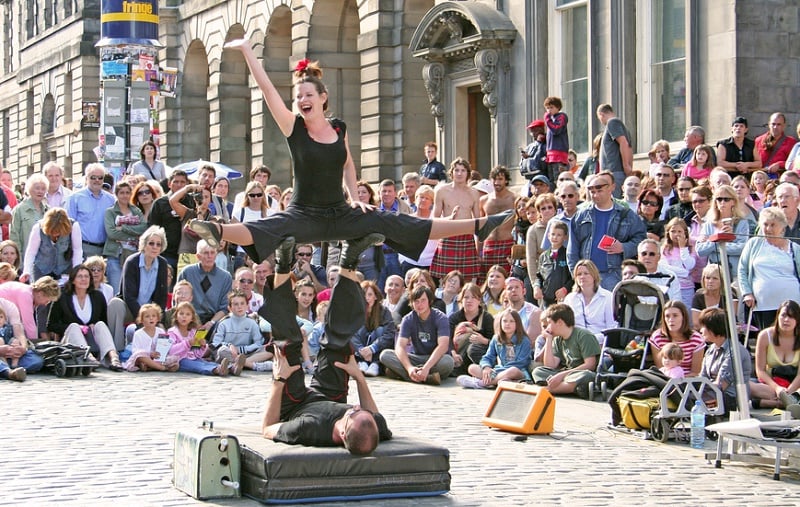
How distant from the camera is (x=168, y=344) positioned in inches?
596

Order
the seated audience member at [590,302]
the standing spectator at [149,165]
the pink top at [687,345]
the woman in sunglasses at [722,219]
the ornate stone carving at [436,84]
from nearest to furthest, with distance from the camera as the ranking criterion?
the pink top at [687,345]
the woman in sunglasses at [722,219]
the seated audience member at [590,302]
the standing spectator at [149,165]
the ornate stone carving at [436,84]

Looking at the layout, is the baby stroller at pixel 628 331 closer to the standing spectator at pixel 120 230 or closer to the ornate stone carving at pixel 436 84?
the standing spectator at pixel 120 230

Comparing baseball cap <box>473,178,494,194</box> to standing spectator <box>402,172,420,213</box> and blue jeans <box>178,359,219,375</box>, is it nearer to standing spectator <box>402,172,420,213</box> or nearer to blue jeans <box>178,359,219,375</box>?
standing spectator <box>402,172,420,213</box>

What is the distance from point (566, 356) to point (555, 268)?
1705 millimetres

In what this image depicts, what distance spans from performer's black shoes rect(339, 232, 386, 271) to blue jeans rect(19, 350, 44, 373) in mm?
6097

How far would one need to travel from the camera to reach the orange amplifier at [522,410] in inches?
427

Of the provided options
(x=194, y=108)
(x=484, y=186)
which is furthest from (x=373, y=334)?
(x=194, y=108)

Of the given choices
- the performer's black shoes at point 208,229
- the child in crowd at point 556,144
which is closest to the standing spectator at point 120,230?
the child in crowd at point 556,144

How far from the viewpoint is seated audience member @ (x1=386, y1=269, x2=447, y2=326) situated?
584 inches

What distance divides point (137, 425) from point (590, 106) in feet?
38.1

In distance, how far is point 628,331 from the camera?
12609mm

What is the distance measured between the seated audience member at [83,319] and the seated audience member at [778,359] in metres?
6.87

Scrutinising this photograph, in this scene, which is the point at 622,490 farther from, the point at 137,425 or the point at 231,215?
the point at 231,215

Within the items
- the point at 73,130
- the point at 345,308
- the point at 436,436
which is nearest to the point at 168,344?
the point at 436,436
